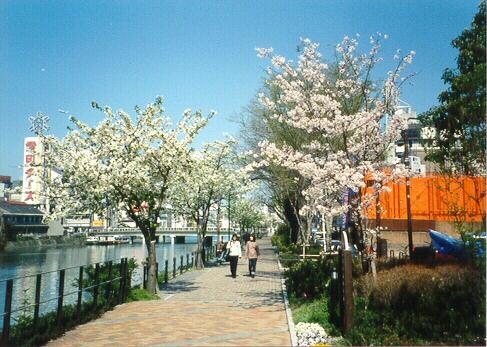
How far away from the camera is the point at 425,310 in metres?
8.31

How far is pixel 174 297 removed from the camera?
1499 cm

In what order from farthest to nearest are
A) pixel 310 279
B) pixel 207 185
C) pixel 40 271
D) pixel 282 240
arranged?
pixel 282 240
pixel 40 271
pixel 207 185
pixel 310 279

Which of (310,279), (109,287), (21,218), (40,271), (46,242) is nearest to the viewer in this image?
(310,279)

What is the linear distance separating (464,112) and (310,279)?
567 cm

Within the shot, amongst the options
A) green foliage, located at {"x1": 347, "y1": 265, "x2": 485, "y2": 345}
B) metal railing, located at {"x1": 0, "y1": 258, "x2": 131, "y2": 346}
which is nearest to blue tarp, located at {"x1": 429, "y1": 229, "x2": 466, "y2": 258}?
green foliage, located at {"x1": 347, "y1": 265, "x2": 485, "y2": 345}

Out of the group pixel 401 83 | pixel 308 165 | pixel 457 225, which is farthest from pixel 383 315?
pixel 401 83

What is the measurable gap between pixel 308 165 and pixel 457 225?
3.84 m

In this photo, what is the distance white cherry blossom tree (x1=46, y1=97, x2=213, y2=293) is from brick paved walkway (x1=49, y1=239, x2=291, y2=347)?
2.39 metres

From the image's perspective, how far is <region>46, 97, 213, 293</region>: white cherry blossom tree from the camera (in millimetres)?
14562

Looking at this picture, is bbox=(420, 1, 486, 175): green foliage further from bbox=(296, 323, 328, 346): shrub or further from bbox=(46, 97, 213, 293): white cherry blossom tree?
bbox=(46, 97, 213, 293): white cherry blossom tree

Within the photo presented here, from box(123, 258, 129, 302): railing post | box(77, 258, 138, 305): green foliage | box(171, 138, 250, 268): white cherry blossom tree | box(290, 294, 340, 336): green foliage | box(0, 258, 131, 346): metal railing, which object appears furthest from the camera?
box(171, 138, 250, 268): white cherry blossom tree

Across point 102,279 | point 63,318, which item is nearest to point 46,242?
point 102,279

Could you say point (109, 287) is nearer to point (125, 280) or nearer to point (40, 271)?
point (125, 280)

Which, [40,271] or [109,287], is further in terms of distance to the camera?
[40,271]
